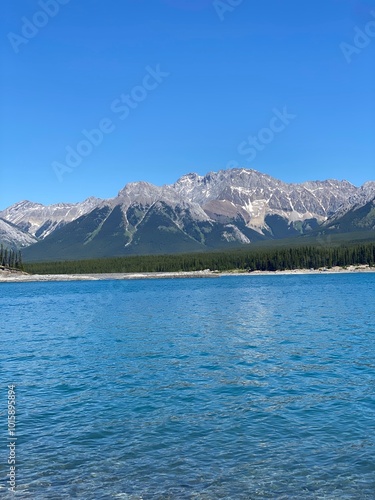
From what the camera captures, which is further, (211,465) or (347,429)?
(347,429)

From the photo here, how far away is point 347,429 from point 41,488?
14.5m

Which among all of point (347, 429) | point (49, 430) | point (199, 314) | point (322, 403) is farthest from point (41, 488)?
point (199, 314)

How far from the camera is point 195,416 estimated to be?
27.0 m

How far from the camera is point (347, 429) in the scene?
2430 cm

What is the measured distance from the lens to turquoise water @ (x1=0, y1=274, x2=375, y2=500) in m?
19.2

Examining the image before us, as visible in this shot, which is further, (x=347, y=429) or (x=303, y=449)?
(x=347, y=429)

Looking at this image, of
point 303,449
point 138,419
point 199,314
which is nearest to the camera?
point 303,449

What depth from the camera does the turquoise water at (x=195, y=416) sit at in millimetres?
19172

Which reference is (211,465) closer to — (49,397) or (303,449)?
(303,449)

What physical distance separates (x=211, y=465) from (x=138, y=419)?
289 inches

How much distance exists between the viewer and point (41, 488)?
61.7ft

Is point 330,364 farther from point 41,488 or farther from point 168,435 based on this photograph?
point 41,488

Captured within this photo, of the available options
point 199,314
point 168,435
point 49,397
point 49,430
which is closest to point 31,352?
point 49,397

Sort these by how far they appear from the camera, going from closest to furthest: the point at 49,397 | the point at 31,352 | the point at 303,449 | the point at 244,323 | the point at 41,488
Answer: the point at 41,488, the point at 303,449, the point at 49,397, the point at 31,352, the point at 244,323
